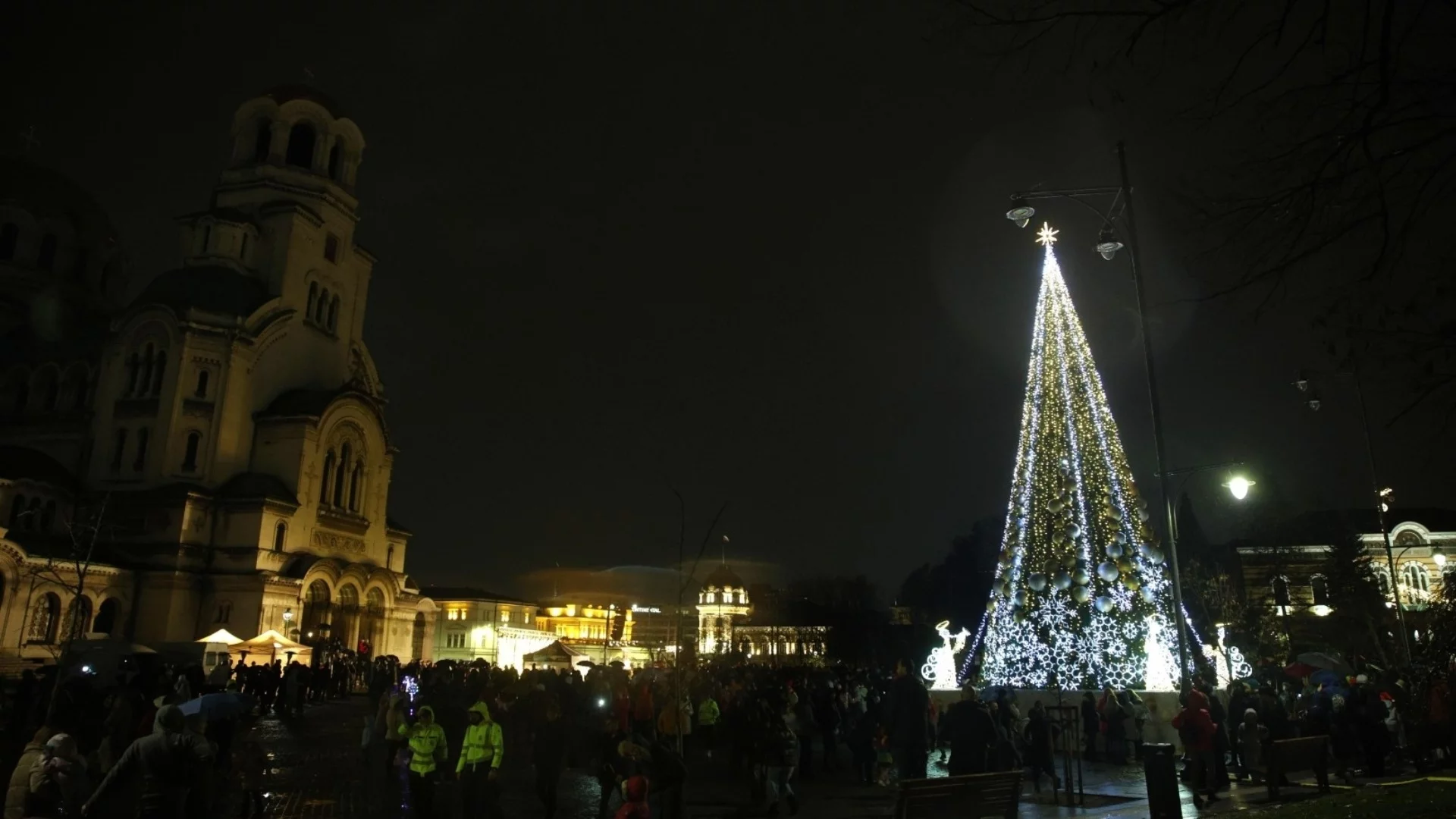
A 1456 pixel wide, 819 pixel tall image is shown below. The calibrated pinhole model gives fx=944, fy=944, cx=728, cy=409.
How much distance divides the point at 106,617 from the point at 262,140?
1017 inches

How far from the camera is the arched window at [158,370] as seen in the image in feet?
142

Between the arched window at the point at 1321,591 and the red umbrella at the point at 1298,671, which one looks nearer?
the red umbrella at the point at 1298,671

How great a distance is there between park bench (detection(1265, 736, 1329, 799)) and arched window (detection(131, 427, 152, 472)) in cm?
4497

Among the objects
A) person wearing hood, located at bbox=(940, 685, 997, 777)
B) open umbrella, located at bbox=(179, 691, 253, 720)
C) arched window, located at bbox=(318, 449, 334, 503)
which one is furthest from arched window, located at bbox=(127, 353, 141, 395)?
person wearing hood, located at bbox=(940, 685, 997, 777)

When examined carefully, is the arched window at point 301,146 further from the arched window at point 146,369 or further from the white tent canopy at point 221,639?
the white tent canopy at point 221,639

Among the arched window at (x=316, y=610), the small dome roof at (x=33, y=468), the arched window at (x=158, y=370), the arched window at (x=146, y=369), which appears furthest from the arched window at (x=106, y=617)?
the arched window at (x=146, y=369)

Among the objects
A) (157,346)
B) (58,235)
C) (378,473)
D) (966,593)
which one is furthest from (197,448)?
(966,593)

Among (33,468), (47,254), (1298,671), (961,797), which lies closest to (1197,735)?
(961,797)

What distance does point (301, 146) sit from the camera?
51.3 meters

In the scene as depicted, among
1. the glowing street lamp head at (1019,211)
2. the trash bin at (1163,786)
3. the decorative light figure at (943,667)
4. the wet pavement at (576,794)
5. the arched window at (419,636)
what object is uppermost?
the glowing street lamp head at (1019,211)

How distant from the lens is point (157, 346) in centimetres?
4344

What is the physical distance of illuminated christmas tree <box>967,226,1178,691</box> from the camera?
63.5ft

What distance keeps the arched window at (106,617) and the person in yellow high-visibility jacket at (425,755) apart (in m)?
35.4

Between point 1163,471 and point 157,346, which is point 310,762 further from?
point 157,346
